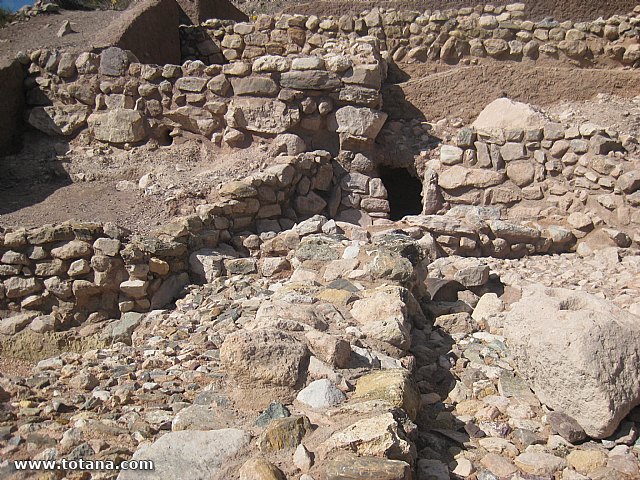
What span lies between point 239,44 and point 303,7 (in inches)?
93.1

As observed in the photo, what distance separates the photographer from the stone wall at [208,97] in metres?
6.23

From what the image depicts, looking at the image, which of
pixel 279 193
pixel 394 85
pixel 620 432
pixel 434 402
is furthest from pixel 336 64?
pixel 620 432

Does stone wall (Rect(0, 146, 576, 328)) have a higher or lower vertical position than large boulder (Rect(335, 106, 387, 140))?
lower

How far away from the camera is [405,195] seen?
26.0 ft

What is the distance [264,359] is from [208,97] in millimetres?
4498

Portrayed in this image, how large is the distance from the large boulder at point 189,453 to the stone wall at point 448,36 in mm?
6201

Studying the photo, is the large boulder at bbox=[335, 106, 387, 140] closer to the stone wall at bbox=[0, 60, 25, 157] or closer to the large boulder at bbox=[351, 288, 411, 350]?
the large boulder at bbox=[351, 288, 411, 350]

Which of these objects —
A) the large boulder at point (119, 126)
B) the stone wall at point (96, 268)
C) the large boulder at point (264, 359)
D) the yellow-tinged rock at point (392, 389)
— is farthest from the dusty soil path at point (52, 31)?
the yellow-tinged rock at point (392, 389)

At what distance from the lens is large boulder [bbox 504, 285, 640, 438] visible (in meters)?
2.55

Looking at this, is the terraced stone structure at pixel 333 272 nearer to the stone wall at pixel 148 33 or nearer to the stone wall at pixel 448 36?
the stone wall at pixel 448 36

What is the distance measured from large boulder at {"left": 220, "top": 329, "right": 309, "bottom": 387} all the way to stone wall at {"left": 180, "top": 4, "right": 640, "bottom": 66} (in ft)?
18.6

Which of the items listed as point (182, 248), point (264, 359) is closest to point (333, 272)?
point (182, 248)

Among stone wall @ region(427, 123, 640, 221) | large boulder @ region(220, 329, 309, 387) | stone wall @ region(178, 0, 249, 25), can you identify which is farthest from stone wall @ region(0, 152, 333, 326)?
stone wall @ region(178, 0, 249, 25)

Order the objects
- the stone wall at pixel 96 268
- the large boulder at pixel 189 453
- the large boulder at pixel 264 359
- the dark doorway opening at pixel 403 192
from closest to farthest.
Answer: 1. the large boulder at pixel 189 453
2. the large boulder at pixel 264 359
3. the stone wall at pixel 96 268
4. the dark doorway opening at pixel 403 192
